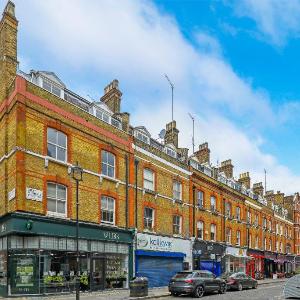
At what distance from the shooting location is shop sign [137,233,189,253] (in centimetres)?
3122

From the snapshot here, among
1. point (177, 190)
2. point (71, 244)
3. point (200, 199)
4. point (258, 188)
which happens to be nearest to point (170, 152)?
point (177, 190)

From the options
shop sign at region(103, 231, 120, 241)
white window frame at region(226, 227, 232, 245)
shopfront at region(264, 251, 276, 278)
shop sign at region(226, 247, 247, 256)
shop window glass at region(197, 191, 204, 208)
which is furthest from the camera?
shopfront at region(264, 251, 276, 278)

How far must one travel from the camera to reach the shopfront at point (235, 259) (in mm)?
45534

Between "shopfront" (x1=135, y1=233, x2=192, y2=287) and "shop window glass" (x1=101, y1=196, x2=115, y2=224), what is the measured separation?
3094 millimetres

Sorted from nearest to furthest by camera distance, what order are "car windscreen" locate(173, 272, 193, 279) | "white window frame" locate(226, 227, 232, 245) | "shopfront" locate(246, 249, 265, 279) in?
"car windscreen" locate(173, 272, 193, 279) < "white window frame" locate(226, 227, 232, 245) < "shopfront" locate(246, 249, 265, 279)

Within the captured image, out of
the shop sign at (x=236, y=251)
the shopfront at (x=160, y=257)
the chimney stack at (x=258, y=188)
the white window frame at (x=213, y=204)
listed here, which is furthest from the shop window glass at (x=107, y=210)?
the chimney stack at (x=258, y=188)

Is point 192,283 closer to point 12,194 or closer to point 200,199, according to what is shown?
point 12,194

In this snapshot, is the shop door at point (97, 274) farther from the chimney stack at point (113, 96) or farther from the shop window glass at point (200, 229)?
the shop window glass at point (200, 229)

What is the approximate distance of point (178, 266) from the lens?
117ft

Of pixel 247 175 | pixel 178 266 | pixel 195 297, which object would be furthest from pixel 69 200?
pixel 247 175

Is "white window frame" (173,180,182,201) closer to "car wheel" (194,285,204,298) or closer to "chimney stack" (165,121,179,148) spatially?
"chimney stack" (165,121,179,148)

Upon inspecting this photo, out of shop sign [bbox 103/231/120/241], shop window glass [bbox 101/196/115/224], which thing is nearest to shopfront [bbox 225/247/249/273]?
shop sign [bbox 103/231/120/241]

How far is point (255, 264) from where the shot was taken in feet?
177

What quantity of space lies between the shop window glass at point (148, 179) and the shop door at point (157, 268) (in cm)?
503
